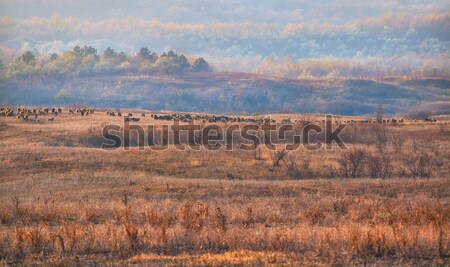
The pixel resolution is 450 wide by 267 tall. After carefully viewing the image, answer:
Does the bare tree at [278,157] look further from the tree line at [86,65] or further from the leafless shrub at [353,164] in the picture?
the tree line at [86,65]

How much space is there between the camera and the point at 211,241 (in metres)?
14.3

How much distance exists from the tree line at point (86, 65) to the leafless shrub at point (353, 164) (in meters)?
144

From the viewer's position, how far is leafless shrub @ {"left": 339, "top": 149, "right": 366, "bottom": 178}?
128 ft

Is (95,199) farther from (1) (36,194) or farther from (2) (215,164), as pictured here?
(2) (215,164)

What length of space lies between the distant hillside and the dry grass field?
4059 inches

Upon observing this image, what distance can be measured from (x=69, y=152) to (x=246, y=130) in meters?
20.7

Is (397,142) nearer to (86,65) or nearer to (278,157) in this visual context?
(278,157)

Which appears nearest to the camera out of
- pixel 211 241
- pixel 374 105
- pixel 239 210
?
pixel 211 241

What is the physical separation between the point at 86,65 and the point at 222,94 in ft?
152

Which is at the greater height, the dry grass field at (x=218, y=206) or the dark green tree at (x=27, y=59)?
the dark green tree at (x=27, y=59)

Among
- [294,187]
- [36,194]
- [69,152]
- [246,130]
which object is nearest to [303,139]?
[246,130]

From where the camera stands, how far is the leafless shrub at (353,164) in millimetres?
39062

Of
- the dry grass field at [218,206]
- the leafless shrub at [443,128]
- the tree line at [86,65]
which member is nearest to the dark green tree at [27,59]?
the tree line at [86,65]

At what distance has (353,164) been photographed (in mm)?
39969
